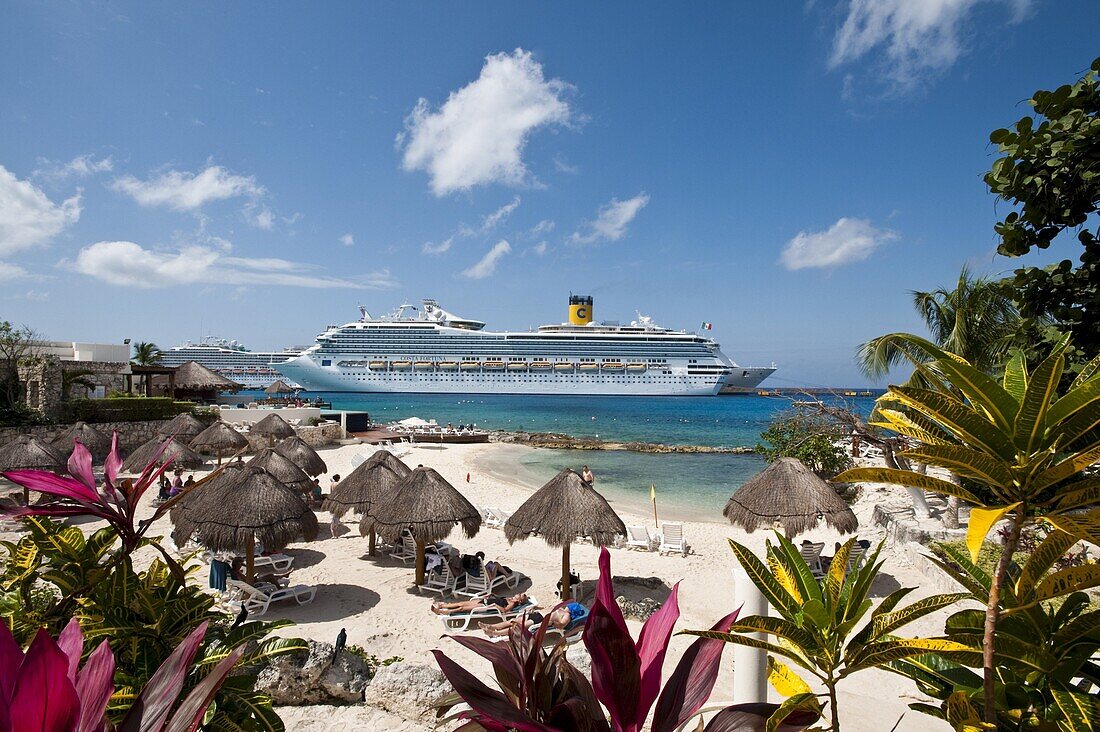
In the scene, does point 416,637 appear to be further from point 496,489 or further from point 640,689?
point 496,489

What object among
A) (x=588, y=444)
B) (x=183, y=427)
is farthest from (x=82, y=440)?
(x=588, y=444)

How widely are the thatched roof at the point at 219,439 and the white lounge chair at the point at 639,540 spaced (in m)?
8.78

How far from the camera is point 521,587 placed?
6.46 m

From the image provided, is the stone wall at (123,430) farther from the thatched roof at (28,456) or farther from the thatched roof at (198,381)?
the thatched roof at (198,381)

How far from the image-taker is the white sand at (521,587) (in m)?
3.87

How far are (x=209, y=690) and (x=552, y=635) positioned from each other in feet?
14.5

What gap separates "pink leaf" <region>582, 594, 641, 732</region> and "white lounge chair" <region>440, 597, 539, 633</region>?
14.9ft

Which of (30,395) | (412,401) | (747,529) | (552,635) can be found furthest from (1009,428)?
(412,401)

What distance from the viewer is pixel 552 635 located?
15.6 ft

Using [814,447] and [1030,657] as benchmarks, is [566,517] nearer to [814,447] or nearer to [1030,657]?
[1030,657]

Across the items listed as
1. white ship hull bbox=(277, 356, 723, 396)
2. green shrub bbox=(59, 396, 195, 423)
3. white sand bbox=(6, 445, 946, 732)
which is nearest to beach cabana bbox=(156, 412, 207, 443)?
green shrub bbox=(59, 396, 195, 423)

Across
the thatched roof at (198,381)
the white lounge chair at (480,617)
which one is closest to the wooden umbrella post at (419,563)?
the white lounge chair at (480,617)

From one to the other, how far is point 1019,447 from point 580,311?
2262 inches

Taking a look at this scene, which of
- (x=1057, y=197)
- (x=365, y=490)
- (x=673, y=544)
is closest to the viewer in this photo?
(x=1057, y=197)
